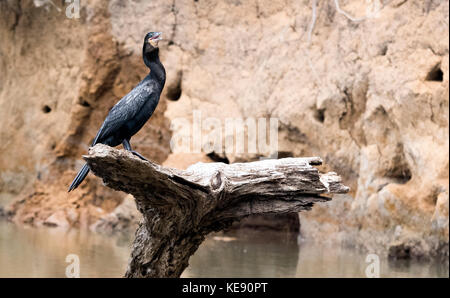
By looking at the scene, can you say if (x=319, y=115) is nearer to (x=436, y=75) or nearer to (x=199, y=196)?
(x=436, y=75)

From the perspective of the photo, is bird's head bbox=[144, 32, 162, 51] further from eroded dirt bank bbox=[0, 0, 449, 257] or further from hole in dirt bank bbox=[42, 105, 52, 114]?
hole in dirt bank bbox=[42, 105, 52, 114]

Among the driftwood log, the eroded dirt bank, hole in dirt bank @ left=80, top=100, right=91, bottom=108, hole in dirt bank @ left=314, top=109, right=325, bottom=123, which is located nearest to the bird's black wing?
the driftwood log

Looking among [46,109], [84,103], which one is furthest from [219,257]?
[46,109]

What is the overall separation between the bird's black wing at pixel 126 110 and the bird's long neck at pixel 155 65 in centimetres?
4

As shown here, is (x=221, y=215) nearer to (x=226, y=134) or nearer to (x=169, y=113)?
(x=226, y=134)

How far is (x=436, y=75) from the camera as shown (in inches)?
263

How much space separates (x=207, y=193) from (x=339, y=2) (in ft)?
18.0

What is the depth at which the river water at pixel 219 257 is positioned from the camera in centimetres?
593

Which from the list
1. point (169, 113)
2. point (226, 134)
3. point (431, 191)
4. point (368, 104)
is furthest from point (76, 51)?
point (431, 191)

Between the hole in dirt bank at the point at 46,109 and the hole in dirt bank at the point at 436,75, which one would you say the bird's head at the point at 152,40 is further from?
the hole in dirt bank at the point at 46,109

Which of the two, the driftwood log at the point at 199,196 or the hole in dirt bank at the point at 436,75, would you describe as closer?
the driftwood log at the point at 199,196

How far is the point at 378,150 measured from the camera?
7.05m

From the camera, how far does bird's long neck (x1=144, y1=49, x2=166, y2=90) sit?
3139 mm

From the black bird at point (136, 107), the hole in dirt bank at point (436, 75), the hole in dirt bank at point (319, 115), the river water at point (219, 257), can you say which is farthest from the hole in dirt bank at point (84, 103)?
the black bird at point (136, 107)
